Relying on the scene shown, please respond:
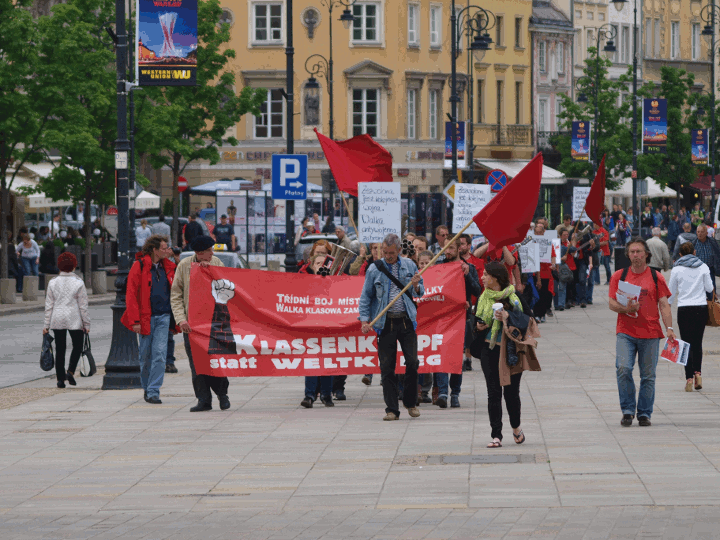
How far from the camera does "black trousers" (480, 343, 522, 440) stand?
1258 cm

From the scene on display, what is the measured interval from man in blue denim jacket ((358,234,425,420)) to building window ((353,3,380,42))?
56682 mm

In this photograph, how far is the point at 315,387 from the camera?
1616cm

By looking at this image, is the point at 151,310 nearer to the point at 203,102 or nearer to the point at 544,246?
the point at 544,246

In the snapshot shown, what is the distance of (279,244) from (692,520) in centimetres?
4241

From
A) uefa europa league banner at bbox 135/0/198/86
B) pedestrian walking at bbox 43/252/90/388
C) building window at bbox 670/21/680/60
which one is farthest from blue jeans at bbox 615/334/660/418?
building window at bbox 670/21/680/60

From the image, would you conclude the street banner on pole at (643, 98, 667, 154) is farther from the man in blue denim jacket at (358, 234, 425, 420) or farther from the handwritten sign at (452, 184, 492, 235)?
the man in blue denim jacket at (358, 234, 425, 420)

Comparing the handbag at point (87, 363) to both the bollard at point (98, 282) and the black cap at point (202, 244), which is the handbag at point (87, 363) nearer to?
the black cap at point (202, 244)

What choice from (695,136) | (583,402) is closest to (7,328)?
(583,402)

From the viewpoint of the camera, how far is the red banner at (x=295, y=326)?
15945 mm

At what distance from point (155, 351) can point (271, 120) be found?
52.8m

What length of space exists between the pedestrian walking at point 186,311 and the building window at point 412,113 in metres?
55.5

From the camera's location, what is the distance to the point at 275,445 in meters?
12.9

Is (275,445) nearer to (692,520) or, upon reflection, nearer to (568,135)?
(692,520)

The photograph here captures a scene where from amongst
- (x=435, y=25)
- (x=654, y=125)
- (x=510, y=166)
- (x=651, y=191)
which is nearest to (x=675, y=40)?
(x=651, y=191)
